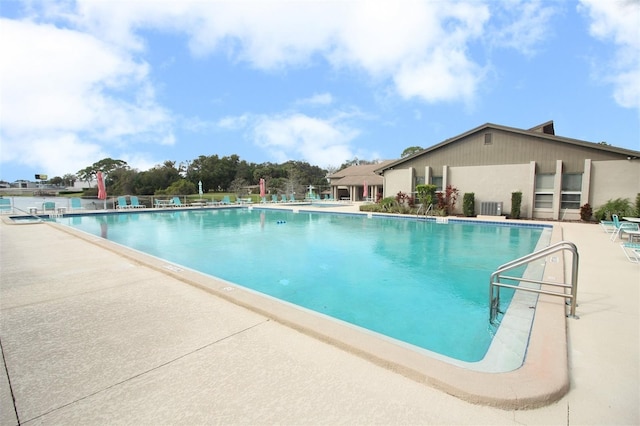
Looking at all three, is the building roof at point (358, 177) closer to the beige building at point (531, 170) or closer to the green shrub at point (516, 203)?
the beige building at point (531, 170)

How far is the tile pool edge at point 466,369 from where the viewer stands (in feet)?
6.97

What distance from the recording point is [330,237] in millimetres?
11953

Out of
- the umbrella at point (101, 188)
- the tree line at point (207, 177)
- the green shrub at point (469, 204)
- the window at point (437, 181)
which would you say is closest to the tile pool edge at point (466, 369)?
the green shrub at point (469, 204)

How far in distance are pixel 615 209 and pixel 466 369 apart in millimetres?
15499

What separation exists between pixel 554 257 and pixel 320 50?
2027 centimetres

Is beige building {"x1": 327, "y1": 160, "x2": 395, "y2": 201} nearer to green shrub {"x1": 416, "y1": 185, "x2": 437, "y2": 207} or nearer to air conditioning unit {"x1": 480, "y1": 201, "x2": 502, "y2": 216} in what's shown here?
green shrub {"x1": 416, "y1": 185, "x2": 437, "y2": 207}

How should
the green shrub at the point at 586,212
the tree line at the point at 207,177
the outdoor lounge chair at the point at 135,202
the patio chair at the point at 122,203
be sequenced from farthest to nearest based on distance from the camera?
1. the tree line at the point at 207,177
2. the outdoor lounge chair at the point at 135,202
3. the patio chair at the point at 122,203
4. the green shrub at the point at 586,212

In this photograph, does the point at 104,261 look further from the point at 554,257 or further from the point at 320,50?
the point at 320,50

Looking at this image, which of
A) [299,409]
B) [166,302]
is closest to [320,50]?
[166,302]

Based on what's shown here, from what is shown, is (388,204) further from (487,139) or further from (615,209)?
(615,209)

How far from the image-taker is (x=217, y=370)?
96.7 inches

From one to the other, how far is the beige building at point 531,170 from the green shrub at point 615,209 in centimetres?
54

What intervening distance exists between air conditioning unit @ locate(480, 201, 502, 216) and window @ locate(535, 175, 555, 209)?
5.71ft

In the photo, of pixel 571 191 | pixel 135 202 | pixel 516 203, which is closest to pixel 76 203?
pixel 135 202
